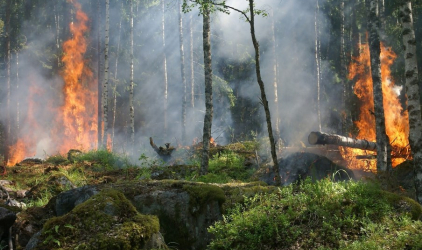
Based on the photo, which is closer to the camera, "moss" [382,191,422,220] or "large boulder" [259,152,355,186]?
"moss" [382,191,422,220]

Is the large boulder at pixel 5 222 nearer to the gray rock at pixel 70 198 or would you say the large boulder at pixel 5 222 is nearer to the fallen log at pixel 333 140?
the gray rock at pixel 70 198

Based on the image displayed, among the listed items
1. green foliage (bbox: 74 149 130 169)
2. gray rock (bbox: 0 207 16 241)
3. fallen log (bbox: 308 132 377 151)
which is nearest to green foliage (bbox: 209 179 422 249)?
gray rock (bbox: 0 207 16 241)

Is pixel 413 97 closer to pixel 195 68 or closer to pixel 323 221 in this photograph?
pixel 323 221

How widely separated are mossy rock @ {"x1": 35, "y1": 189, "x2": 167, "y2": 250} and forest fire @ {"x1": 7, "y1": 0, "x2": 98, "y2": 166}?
88.4 ft

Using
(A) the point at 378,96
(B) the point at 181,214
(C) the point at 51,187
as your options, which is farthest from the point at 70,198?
(A) the point at 378,96

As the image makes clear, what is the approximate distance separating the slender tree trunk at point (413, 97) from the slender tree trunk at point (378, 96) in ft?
7.96

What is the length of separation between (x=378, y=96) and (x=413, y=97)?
266 centimetres

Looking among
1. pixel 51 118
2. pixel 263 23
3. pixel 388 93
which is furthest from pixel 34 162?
pixel 263 23

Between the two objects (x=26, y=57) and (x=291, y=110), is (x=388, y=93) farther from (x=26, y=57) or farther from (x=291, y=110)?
(x=26, y=57)

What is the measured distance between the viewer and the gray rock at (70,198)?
21.1 ft

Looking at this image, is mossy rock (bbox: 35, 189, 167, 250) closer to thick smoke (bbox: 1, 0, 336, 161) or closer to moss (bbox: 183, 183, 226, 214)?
moss (bbox: 183, 183, 226, 214)

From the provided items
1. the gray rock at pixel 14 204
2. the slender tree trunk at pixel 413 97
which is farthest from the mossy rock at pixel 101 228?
the slender tree trunk at pixel 413 97

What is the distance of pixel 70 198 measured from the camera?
6508 mm

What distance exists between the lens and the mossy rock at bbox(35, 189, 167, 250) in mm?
4074
